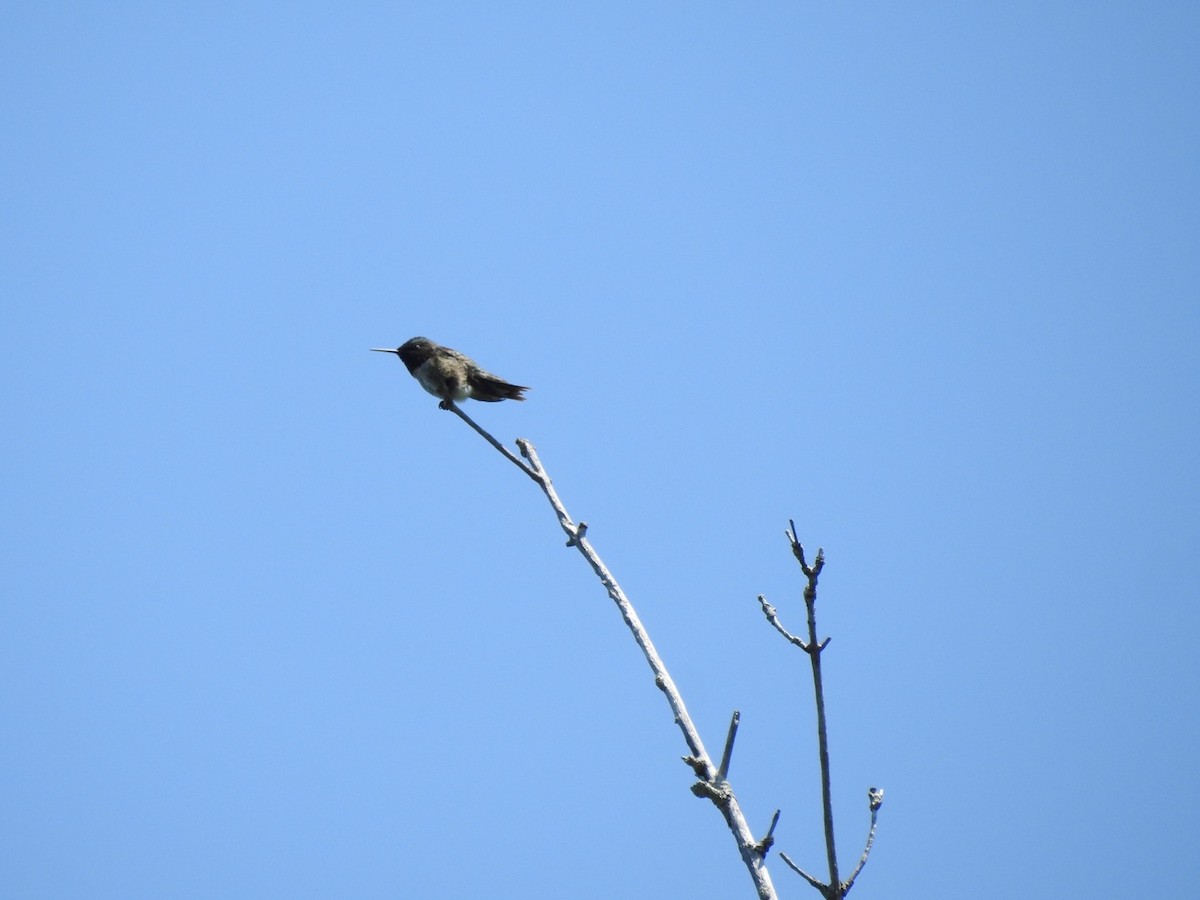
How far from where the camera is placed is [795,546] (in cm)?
325

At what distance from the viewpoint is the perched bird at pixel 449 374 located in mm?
7578

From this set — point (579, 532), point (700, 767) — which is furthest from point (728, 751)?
point (579, 532)

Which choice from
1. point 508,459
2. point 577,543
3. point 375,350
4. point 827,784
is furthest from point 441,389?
point 827,784

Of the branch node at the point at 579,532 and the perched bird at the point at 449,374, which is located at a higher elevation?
the perched bird at the point at 449,374

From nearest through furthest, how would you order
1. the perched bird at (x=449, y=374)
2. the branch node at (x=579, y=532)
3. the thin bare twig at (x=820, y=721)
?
the thin bare twig at (x=820, y=721) < the branch node at (x=579, y=532) < the perched bird at (x=449, y=374)

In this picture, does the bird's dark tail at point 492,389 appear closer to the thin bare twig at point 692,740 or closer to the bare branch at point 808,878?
the thin bare twig at point 692,740

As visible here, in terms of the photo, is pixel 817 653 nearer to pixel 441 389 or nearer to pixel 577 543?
pixel 577 543

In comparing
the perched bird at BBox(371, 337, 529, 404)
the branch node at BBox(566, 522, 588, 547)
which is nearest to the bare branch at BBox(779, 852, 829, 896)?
the branch node at BBox(566, 522, 588, 547)

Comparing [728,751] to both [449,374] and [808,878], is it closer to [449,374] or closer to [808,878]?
[808,878]

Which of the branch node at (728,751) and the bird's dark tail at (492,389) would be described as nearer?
the branch node at (728,751)

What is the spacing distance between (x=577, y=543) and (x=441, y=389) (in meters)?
3.44

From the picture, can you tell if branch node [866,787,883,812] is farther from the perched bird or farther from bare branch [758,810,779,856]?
the perched bird

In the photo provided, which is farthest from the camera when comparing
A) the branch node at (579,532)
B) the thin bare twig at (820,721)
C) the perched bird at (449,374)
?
the perched bird at (449,374)

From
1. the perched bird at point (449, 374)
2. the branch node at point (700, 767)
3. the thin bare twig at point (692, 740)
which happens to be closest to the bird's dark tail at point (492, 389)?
the perched bird at point (449, 374)
